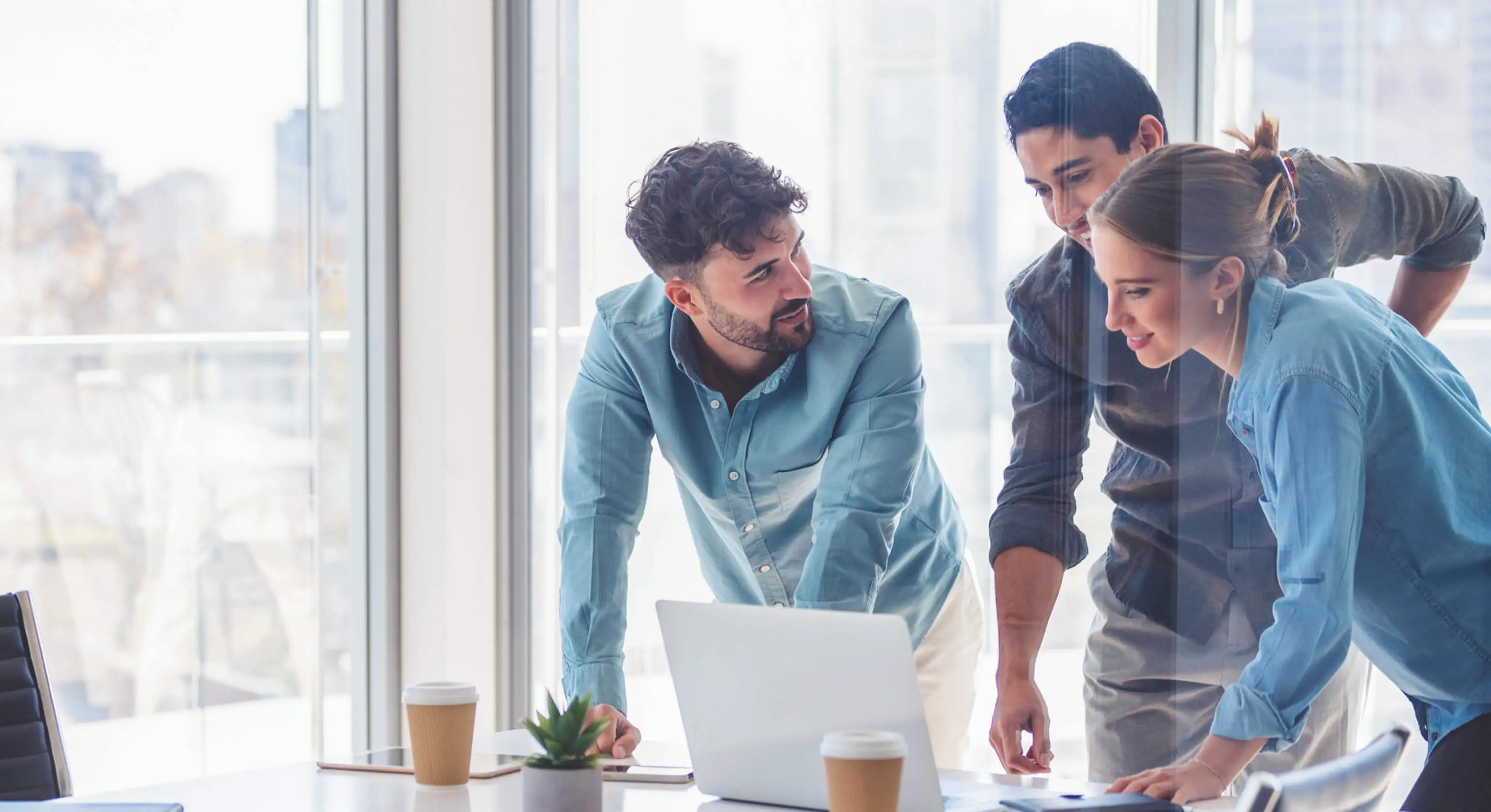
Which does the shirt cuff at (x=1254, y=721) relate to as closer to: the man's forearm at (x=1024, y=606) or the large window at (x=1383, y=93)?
the large window at (x=1383, y=93)

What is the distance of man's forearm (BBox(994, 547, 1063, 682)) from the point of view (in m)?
2.65

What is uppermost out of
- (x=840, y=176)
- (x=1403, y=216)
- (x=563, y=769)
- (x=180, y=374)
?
Result: (x=840, y=176)

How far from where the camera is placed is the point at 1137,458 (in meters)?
2.51

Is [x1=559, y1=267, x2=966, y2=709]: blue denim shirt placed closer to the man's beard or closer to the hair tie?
the man's beard

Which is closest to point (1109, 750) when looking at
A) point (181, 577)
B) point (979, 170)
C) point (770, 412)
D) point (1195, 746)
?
point (1195, 746)

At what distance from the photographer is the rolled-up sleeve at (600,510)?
7.68 feet

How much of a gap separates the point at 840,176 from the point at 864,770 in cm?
190

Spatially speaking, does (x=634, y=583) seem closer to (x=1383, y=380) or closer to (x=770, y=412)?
(x=770, y=412)

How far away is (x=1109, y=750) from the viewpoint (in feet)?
8.43

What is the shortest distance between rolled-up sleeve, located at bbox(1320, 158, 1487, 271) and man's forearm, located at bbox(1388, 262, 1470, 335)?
12 mm

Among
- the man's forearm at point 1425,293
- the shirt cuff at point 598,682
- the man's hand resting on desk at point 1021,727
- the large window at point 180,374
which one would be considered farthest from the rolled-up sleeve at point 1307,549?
the large window at point 180,374

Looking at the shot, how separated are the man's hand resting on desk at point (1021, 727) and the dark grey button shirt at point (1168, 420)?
0.82 feet

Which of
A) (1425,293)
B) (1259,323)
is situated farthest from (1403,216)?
(1259,323)

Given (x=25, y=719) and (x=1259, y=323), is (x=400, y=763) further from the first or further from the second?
(x=1259, y=323)
